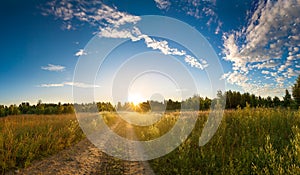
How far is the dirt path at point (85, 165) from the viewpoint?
23.1ft

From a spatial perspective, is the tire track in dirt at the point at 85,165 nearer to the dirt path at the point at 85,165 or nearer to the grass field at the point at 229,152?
the dirt path at the point at 85,165

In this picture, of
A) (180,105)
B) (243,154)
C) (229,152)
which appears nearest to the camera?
(243,154)

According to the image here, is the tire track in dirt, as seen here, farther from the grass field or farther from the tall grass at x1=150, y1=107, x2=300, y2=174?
the tall grass at x1=150, y1=107, x2=300, y2=174

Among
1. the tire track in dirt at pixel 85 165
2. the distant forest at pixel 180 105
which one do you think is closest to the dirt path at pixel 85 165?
the tire track in dirt at pixel 85 165

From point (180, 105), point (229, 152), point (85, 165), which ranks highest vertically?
point (180, 105)

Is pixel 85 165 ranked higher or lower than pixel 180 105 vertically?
lower

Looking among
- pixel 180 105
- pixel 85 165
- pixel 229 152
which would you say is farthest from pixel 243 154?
pixel 180 105

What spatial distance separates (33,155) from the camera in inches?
327

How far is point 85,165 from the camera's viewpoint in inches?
310

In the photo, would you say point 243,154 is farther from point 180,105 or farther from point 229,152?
point 180,105

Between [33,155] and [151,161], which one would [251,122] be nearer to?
[151,161]

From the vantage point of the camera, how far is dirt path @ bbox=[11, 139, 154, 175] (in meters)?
7.05

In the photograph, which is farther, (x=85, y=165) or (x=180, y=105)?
(x=180, y=105)

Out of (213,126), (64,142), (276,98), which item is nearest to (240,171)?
(213,126)
